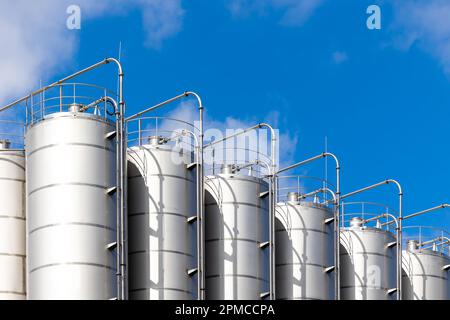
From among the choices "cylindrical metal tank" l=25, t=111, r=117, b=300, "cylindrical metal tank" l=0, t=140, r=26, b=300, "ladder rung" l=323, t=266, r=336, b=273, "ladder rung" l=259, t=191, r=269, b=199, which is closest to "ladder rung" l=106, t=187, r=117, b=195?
"cylindrical metal tank" l=25, t=111, r=117, b=300

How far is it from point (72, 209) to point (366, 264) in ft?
65.4

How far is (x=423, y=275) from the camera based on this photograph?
233ft

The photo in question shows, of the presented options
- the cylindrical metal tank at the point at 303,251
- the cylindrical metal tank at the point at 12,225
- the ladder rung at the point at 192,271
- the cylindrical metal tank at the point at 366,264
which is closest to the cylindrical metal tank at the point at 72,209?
the cylindrical metal tank at the point at 12,225

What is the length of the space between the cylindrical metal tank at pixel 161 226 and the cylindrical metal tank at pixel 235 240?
2.82m

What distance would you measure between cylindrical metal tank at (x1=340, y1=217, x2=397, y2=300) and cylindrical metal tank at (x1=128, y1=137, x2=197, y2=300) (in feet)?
45.2

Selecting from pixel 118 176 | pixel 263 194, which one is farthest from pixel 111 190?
pixel 263 194

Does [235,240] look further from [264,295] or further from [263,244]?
[264,295]

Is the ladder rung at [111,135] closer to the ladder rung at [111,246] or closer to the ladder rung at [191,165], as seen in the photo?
the ladder rung at [111,246]

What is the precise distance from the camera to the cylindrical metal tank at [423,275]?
7056 centimetres

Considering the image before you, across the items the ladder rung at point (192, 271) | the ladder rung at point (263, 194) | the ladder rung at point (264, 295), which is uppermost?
the ladder rung at point (263, 194)

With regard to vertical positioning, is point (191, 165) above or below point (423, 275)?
above

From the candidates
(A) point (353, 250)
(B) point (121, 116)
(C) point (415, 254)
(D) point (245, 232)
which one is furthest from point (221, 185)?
(C) point (415, 254)
